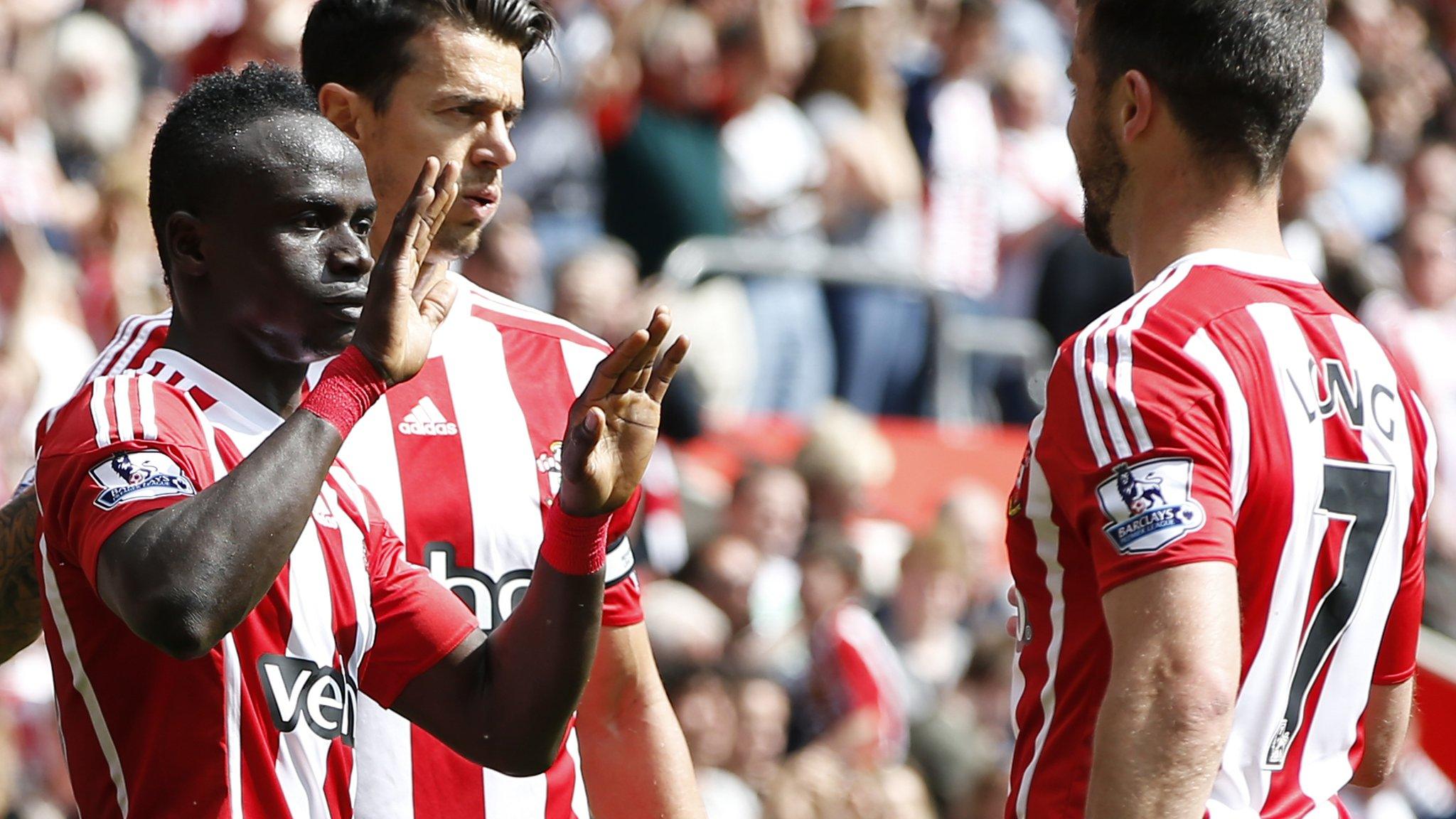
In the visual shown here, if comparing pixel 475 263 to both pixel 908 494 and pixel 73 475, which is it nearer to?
pixel 908 494

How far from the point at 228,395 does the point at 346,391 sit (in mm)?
283

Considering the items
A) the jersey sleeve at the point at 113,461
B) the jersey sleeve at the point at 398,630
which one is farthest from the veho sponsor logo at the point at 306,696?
the jersey sleeve at the point at 113,461

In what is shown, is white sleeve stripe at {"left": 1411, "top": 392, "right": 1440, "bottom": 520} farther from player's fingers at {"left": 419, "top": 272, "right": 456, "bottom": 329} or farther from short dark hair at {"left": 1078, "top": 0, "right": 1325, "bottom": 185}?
player's fingers at {"left": 419, "top": 272, "right": 456, "bottom": 329}

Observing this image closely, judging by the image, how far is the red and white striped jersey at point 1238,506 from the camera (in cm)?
295

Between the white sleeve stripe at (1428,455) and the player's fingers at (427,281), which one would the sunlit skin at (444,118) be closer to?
the player's fingers at (427,281)

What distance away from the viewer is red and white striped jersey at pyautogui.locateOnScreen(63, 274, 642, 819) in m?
3.73

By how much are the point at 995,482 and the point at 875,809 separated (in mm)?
3092

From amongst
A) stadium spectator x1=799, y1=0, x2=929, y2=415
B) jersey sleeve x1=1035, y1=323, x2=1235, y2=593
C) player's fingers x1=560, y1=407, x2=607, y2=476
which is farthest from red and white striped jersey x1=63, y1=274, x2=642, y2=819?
stadium spectator x1=799, y1=0, x2=929, y2=415

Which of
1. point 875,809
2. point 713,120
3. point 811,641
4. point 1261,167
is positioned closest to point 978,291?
point 713,120

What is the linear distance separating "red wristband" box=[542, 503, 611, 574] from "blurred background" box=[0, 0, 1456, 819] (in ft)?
13.0

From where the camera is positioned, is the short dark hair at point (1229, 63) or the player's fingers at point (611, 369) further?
the player's fingers at point (611, 369)

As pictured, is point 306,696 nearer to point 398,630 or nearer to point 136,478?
point 398,630

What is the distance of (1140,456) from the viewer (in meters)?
2.94

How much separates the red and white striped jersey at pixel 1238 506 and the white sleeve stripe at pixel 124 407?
129cm
